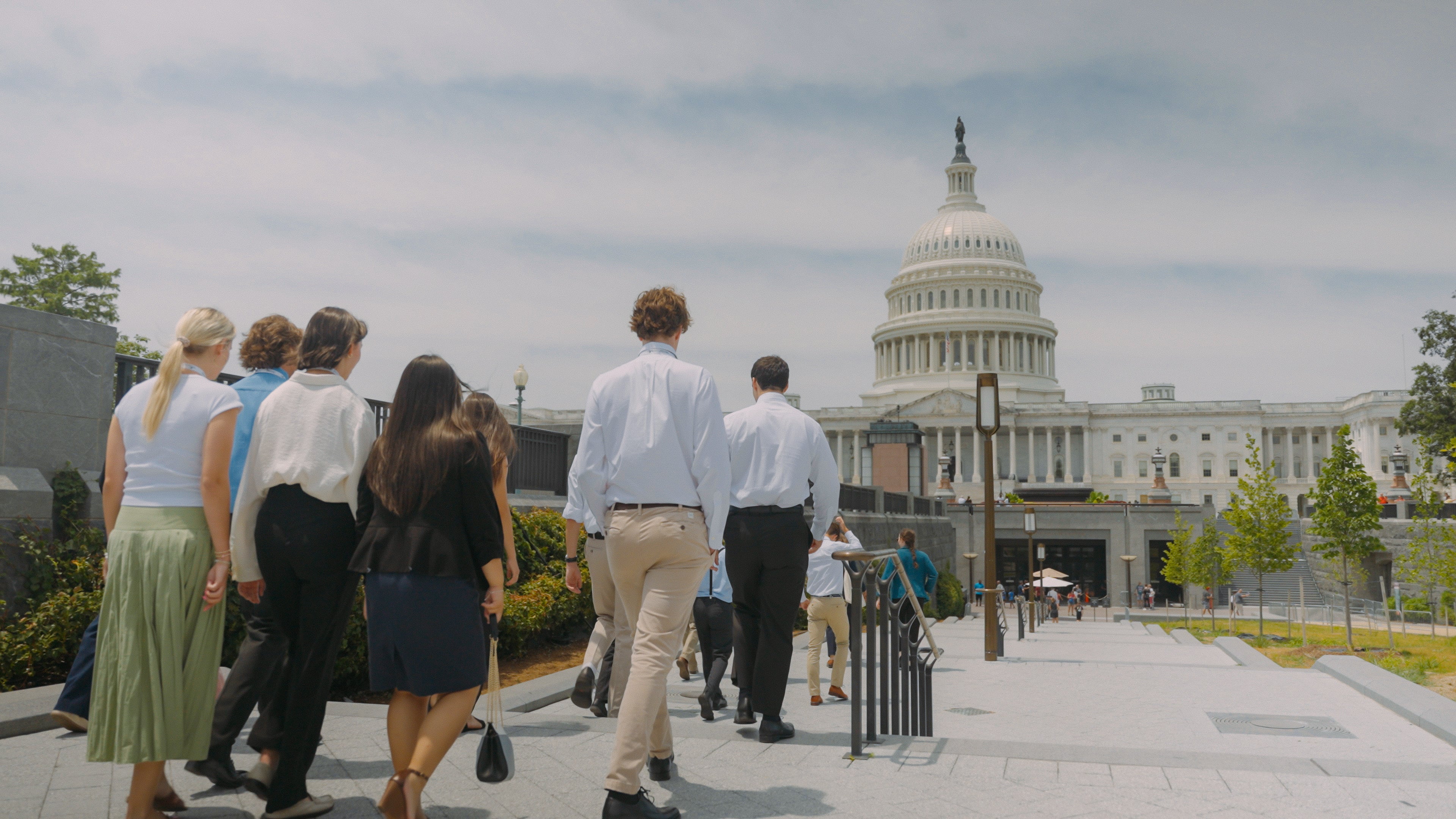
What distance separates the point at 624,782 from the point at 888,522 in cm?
2711

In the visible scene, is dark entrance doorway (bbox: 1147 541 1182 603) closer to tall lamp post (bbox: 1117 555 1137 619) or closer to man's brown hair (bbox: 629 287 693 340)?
tall lamp post (bbox: 1117 555 1137 619)

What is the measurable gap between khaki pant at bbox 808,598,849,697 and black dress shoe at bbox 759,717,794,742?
218 centimetres

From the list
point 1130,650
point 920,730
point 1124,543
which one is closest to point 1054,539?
point 1124,543

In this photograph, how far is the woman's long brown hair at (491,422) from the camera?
7.04 metres

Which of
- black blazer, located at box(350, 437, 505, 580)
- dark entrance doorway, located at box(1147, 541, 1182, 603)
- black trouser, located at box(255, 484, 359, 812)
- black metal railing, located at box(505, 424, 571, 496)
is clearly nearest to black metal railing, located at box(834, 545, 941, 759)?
black blazer, located at box(350, 437, 505, 580)

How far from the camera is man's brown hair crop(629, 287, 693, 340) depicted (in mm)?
5449

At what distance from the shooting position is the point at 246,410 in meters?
5.31

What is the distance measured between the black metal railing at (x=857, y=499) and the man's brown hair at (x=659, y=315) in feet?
65.4

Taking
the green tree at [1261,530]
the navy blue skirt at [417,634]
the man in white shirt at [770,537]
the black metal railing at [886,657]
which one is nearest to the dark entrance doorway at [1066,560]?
the green tree at [1261,530]

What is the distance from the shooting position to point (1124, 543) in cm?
6347

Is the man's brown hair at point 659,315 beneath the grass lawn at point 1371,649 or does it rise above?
above

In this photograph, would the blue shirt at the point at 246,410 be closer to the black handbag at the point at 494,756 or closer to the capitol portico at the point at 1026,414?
the black handbag at the point at 494,756

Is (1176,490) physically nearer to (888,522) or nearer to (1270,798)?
(888,522)

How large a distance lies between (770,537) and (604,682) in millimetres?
2052
